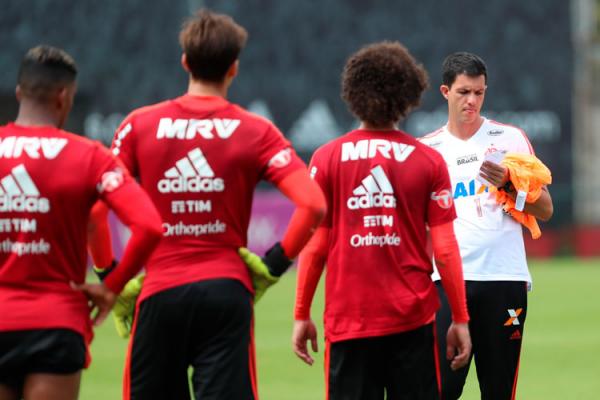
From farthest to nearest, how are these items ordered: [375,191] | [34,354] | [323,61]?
[323,61] → [375,191] → [34,354]

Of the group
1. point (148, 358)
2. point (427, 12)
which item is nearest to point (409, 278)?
point (148, 358)

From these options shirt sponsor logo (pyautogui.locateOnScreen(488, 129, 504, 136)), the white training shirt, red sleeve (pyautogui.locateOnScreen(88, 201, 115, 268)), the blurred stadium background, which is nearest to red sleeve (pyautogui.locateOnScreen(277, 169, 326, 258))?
red sleeve (pyautogui.locateOnScreen(88, 201, 115, 268))

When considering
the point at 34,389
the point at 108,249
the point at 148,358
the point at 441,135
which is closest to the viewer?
the point at 34,389

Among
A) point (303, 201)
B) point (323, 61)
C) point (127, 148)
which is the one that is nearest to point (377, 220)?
point (303, 201)

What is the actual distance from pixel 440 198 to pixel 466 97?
1.82 m

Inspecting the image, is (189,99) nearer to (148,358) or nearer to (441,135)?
(148,358)

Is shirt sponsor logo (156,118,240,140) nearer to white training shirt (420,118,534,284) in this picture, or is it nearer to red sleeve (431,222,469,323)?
red sleeve (431,222,469,323)

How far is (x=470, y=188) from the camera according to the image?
308 inches

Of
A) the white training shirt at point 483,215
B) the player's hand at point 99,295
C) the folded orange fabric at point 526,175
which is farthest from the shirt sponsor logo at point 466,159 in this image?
the player's hand at point 99,295

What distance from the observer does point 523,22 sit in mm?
32969

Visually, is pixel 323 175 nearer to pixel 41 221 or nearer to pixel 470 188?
pixel 41 221

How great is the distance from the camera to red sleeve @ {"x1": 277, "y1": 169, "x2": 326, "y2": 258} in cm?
568

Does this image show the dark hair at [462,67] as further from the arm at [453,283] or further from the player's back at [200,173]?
the player's back at [200,173]

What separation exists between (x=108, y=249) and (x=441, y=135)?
8.93 feet
